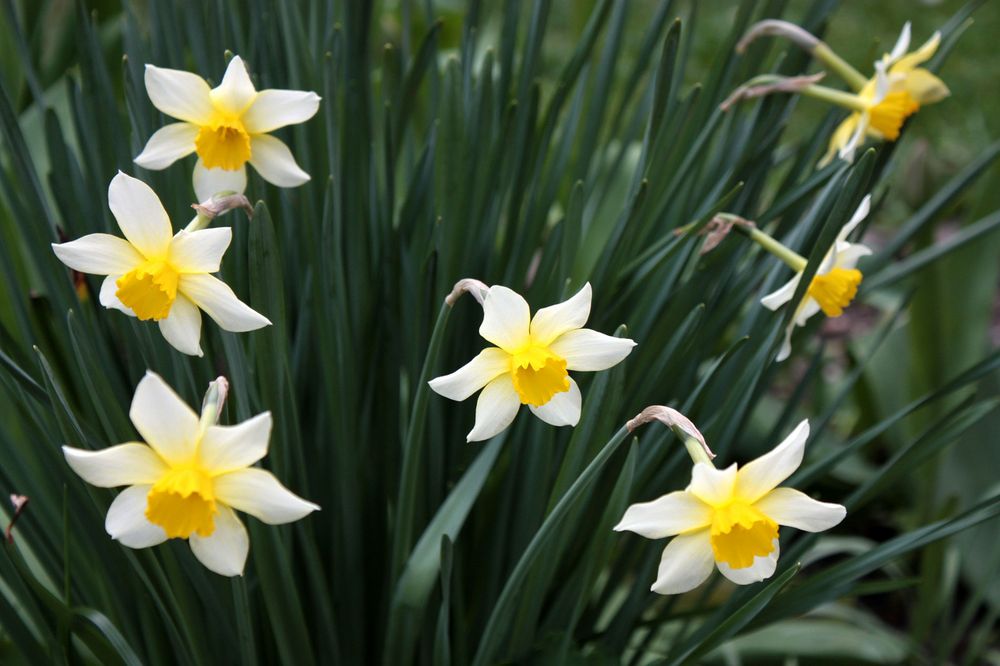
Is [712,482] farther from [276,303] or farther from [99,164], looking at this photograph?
[99,164]

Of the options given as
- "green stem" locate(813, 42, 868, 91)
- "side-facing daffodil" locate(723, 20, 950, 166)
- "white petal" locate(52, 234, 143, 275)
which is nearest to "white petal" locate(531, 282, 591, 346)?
"white petal" locate(52, 234, 143, 275)

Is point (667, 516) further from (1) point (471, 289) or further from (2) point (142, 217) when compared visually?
(2) point (142, 217)

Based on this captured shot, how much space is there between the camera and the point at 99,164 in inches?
41.3

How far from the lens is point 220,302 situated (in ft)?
2.48

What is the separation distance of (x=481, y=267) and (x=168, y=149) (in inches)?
15.4

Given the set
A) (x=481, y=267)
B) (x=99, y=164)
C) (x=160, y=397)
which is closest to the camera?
(x=160, y=397)

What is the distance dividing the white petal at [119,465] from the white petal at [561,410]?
0.28 meters

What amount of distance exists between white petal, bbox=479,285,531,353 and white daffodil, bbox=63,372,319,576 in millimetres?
192

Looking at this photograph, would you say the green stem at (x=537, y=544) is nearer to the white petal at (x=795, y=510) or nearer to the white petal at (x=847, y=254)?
the white petal at (x=795, y=510)

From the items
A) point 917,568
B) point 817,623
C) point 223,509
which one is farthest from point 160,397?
point 917,568

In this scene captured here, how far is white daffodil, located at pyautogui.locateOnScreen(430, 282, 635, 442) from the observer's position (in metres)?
0.76

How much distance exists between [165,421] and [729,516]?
392 millimetres

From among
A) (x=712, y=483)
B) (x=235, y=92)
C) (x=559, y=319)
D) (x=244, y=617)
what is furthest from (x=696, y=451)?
(x=235, y=92)

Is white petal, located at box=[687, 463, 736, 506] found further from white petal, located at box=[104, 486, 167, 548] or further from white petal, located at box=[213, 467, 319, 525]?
white petal, located at box=[104, 486, 167, 548]
